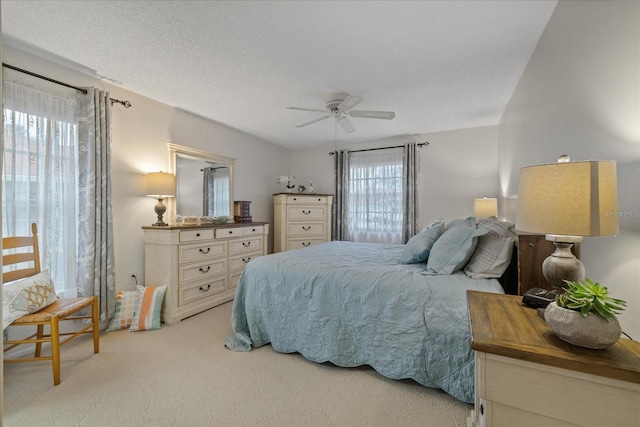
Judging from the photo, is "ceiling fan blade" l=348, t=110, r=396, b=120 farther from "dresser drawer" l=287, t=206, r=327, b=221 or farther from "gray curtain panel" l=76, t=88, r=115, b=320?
"gray curtain panel" l=76, t=88, r=115, b=320

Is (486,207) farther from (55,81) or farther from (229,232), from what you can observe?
(55,81)

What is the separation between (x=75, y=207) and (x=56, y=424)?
70.3 inches

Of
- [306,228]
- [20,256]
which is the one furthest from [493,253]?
[20,256]

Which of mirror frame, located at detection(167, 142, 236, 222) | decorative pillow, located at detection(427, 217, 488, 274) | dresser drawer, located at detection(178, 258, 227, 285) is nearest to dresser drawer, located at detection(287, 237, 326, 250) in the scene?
mirror frame, located at detection(167, 142, 236, 222)

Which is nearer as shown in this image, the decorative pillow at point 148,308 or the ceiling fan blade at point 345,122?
the decorative pillow at point 148,308

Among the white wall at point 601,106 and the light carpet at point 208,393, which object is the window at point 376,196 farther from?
the light carpet at point 208,393

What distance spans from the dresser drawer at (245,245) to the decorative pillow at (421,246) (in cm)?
220

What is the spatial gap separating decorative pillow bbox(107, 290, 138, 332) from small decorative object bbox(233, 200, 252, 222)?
1696mm

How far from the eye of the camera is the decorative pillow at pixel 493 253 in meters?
1.94

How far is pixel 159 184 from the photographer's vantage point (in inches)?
119

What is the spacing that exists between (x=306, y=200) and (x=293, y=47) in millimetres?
2916

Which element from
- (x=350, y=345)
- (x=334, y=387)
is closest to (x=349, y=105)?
(x=350, y=345)

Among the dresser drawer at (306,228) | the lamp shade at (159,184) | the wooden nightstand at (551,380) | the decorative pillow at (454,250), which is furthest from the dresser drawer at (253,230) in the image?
the wooden nightstand at (551,380)

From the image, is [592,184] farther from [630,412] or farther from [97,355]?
[97,355]
